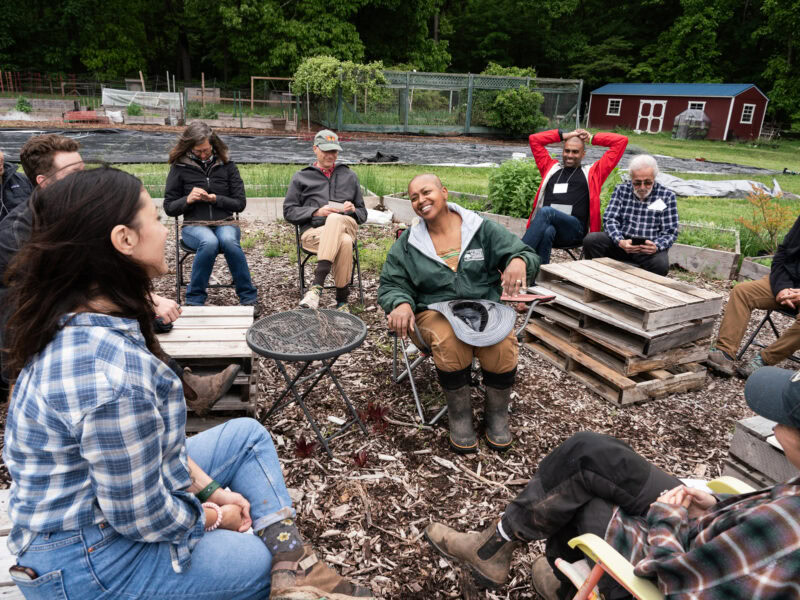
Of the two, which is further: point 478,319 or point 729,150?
point 729,150

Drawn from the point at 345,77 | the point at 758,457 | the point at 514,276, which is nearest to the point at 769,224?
→ the point at 514,276

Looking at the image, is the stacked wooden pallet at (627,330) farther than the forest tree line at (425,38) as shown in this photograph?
No

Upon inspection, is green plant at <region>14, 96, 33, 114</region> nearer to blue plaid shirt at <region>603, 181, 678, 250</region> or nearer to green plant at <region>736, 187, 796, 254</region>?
blue plaid shirt at <region>603, 181, 678, 250</region>

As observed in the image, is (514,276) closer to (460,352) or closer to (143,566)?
(460,352)

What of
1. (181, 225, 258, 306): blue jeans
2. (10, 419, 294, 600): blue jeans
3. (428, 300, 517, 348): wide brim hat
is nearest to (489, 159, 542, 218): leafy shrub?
(181, 225, 258, 306): blue jeans

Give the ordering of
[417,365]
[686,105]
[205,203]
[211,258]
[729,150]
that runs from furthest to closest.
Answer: [686,105], [729,150], [205,203], [211,258], [417,365]

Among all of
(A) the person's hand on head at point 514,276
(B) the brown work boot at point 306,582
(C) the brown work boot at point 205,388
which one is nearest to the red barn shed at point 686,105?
(A) the person's hand on head at point 514,276

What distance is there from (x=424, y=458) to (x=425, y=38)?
36161 millimetres

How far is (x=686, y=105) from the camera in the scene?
34125 mm

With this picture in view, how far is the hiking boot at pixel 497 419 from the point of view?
311 cm

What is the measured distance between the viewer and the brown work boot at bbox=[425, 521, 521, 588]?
80.5 inches

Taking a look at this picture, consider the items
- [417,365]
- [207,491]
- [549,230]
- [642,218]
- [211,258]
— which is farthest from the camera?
[549,230]

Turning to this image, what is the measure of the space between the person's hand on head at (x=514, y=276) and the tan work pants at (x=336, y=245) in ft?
6.34

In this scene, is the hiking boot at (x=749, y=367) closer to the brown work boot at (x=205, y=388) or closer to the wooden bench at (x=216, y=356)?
the wooden bench at (x=216, y=356)
